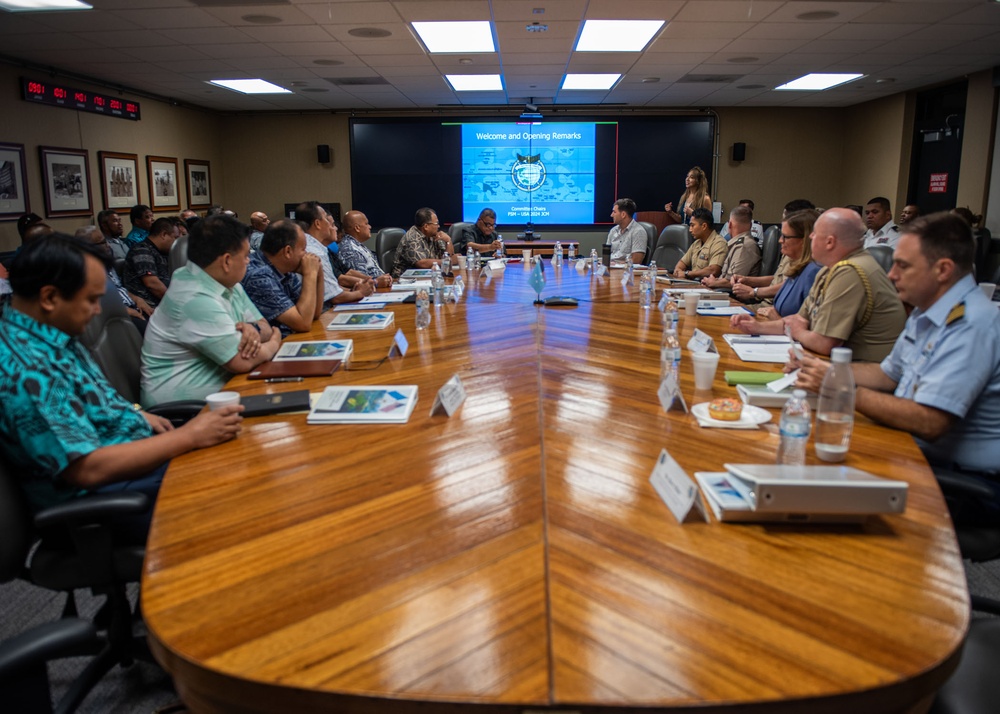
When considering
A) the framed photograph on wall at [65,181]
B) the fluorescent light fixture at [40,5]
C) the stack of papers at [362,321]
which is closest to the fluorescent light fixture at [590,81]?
the fluorescent light fixture at [40,5]

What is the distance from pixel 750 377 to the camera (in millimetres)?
2262

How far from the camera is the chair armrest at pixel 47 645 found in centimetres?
107

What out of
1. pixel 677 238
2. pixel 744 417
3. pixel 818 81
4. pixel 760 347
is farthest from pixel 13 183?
pixel 818 81

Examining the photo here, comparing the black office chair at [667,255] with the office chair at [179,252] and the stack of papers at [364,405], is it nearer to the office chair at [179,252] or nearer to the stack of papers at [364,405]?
the office chair at [179,252]

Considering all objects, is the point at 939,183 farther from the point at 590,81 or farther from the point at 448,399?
the point at 448,399

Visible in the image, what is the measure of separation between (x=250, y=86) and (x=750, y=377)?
7.97m

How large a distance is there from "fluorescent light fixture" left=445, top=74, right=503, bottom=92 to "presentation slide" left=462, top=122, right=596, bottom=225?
1.58 metres

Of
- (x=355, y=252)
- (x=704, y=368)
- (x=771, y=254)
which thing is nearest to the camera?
(x=704, y=368)

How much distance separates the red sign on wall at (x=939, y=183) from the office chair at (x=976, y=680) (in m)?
8.93

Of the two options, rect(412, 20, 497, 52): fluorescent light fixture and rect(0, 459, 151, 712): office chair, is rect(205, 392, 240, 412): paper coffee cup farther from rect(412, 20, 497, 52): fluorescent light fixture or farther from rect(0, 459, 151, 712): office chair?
rect(412, 20, 497, 52): fluorescent light fixture

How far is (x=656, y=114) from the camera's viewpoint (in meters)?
10.4

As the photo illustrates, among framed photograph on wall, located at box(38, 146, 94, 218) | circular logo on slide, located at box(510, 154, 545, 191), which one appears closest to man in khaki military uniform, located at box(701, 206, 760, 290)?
circular logo on slide, located at box(510, 154, 545, 191)

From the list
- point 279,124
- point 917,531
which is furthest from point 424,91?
point 917,531

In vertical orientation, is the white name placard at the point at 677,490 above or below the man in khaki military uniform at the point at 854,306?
below
